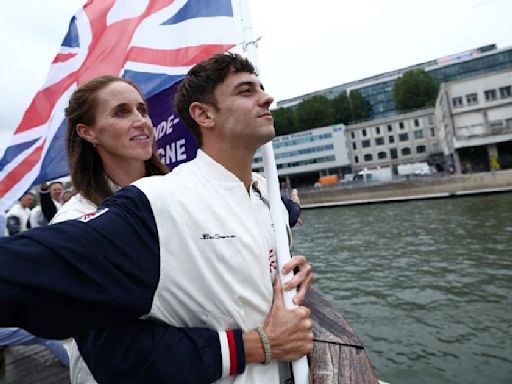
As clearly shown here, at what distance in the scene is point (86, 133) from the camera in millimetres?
1966

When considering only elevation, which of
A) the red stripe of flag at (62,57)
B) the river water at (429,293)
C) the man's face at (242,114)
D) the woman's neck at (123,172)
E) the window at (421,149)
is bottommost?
the river water at (429,293)

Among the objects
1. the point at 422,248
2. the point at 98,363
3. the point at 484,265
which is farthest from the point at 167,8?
the point at 422,248

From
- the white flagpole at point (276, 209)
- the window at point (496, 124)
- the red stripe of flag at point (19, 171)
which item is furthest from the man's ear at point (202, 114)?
the window at point (496, 124)

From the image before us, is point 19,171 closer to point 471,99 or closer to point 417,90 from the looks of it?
point 471,99

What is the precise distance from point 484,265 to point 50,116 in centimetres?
1187

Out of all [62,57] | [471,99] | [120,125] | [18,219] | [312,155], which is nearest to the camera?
[120,125]

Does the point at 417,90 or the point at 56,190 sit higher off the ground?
the point at 417,90

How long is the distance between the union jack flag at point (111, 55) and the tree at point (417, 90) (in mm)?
67952

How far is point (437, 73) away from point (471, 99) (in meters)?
39.8

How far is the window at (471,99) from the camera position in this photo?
3960 cm

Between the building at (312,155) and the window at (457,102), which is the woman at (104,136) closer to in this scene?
the window at (457,102)

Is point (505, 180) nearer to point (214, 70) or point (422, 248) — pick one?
point (422, 248)

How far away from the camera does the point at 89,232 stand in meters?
1.03

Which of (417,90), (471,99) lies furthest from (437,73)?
(471,99)
